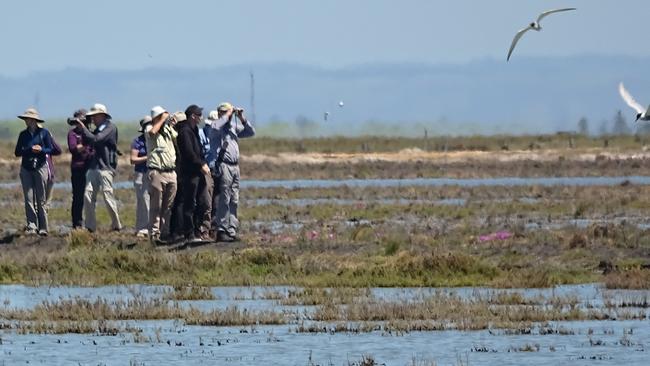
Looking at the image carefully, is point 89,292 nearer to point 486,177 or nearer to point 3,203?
point 3,203

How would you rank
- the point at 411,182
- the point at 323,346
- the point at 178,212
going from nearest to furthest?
the point at 323,346, the point at 178,212, the point at 411,182

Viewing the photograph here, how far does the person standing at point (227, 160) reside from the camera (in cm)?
2439

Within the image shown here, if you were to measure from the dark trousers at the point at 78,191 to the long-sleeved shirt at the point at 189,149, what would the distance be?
241 centimetres

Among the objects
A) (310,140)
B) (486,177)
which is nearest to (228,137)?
(486,177)

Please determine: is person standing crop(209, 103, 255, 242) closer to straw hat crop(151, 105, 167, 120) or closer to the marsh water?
straw hat crop(151, 105, 167, 120)

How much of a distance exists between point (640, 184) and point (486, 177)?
10853 millimetres

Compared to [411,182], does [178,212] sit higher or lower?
higher

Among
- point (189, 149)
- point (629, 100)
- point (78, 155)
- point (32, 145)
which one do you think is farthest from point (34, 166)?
point (629, 100)

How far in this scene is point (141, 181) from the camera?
25906mm

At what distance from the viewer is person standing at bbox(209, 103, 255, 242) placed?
24391 mm

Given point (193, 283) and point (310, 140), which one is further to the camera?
point (310, 140)

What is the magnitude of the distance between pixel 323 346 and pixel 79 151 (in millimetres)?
10146

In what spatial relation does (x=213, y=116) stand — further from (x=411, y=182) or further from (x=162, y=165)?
(x=411, y=182)

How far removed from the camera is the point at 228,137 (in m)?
24.5
